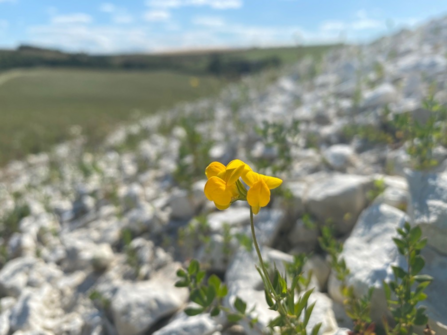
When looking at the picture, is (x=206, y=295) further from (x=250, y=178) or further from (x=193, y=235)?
(x=193, y=235)

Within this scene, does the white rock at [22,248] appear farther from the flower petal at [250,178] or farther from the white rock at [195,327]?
the flower petal at [250,178]

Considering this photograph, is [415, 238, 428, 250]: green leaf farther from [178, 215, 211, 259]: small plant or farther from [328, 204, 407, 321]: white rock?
[178, 215, 211, 259]: small plant

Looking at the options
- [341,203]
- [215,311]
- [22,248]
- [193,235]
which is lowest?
[22,248]

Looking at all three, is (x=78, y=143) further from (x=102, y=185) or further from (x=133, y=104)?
(x=133, y=104)

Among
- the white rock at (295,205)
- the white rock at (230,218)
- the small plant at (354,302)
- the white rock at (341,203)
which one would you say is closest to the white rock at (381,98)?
the white rock at (341,203)

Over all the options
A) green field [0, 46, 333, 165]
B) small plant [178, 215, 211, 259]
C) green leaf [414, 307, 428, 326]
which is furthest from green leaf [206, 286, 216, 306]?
green field [0, 46, 333, 165]

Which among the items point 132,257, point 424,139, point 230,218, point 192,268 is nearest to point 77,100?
point 132,257
